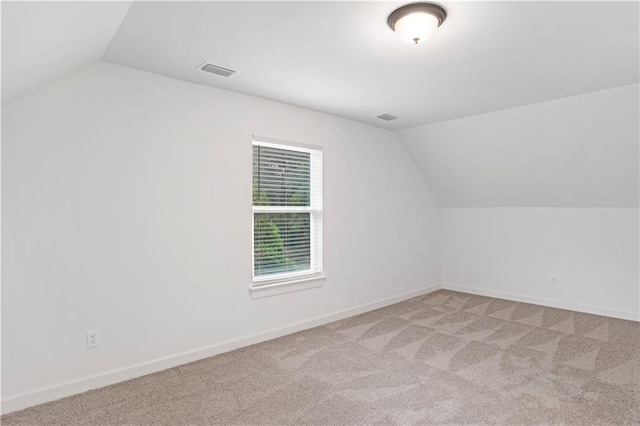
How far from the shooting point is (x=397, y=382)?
279 cm

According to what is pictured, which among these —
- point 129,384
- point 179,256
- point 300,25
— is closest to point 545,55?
point 300,25

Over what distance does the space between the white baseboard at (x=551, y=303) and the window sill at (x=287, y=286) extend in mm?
2695

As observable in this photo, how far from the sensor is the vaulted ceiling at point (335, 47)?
1929 millimetres

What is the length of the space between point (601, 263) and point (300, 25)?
180 inches

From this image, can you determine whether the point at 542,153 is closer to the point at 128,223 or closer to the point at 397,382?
the point at 397,382

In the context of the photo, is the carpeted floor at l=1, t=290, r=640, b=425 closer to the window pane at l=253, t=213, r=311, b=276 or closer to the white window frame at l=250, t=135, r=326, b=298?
the white window frame at l=250, t=135, r=326, b=298

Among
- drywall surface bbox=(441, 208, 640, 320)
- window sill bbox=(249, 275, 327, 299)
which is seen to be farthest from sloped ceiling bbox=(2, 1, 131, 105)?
drywall surface bbox=(441, 208, 640, 320)

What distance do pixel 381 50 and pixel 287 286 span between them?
2419 mm

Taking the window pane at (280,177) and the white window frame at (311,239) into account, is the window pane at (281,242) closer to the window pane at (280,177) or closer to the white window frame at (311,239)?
the white window frame at (311,239)

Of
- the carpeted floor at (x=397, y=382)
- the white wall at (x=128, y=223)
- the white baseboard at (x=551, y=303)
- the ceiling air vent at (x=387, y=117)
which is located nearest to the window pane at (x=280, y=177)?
the white wall at (x=128, y=223)

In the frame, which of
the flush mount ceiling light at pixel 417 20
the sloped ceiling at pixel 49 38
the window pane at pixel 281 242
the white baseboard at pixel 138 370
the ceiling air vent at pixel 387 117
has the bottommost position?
the white baseboard at pixel 138 370

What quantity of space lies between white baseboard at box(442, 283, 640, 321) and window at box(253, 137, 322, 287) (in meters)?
2.77

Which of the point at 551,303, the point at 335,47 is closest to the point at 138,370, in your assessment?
the point at 335,47

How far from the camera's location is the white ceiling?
2.04m
